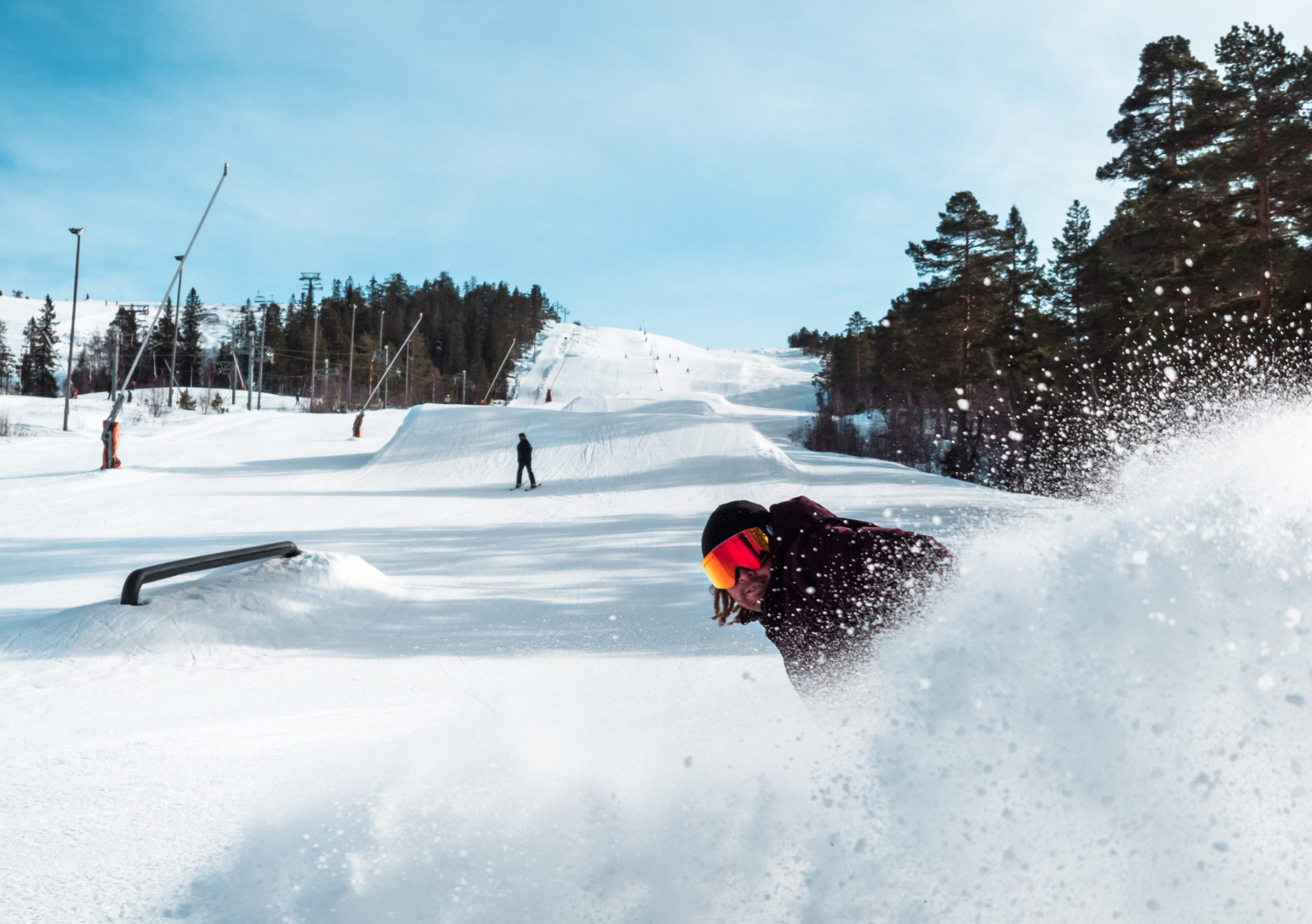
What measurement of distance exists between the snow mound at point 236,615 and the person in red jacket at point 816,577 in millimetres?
5039

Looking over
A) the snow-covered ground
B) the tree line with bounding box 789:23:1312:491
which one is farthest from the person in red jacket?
the tree line with bounding box 789:23:1312:491

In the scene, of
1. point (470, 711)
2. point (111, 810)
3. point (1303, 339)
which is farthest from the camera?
point (1303, 339)

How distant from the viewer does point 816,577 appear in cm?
238

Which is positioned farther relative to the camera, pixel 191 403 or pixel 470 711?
pixel 191 403

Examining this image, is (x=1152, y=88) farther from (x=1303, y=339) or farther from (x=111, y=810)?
(x=111, y=810)

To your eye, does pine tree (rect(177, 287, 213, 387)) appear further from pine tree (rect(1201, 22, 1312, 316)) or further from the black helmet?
the black helmet

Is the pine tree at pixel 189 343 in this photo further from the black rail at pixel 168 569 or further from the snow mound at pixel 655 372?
the black rail at pixel 168 569

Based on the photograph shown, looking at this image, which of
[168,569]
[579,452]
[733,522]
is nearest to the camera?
[733,522]

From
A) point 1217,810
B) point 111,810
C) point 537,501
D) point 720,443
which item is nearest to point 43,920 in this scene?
point 111,810

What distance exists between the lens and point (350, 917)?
240 centimetres

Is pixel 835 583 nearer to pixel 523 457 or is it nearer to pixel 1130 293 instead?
pixel 523 457

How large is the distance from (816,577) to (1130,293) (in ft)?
97.2

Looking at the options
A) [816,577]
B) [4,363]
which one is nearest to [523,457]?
[816,577]

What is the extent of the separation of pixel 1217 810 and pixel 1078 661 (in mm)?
465
